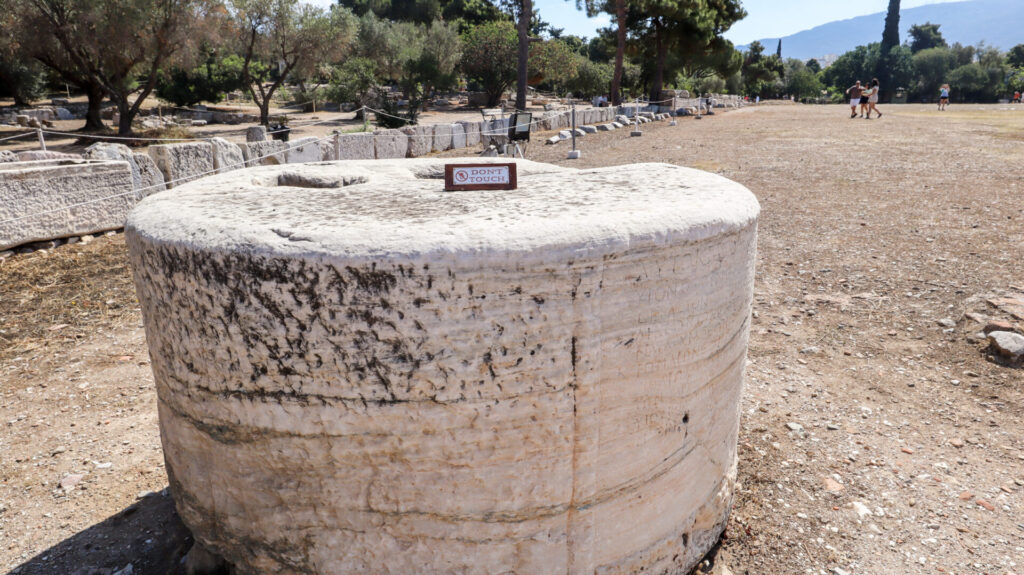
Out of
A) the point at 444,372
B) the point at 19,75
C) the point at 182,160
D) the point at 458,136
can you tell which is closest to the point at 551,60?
the point at 458,136

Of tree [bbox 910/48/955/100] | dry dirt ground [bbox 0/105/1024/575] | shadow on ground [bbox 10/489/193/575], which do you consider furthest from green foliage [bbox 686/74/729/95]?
shadow on ground [bbox 10/489/193/575]

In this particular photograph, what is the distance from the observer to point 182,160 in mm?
7980

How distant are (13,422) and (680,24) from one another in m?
27.9

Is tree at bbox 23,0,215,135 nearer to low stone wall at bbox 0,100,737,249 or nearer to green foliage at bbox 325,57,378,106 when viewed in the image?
low stone wall at bbox 0,100,737,249

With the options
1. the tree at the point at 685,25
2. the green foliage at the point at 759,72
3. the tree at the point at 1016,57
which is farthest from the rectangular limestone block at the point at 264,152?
the tree at the point at 1016,57

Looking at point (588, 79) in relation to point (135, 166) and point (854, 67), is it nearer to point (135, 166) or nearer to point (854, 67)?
point (135, 166)

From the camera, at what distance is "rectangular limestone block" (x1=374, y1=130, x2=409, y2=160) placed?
11984 mm

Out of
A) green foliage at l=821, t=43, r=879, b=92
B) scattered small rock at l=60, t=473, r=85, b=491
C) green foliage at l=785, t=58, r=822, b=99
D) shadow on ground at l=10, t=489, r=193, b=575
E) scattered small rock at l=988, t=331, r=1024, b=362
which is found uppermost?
green foliage at l=821, t=43, r=879, b=92

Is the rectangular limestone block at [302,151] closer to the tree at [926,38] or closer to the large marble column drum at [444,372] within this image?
the large marble column drum at [444,372]

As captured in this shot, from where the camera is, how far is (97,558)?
2.55 meters

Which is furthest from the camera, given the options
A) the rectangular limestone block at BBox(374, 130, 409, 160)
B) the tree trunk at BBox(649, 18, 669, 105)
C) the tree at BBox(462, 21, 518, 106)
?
the tree at BBox(462, 21, 518, 106)

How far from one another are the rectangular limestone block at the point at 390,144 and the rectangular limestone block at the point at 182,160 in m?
3.87

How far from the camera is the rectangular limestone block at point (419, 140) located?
43.0 ft

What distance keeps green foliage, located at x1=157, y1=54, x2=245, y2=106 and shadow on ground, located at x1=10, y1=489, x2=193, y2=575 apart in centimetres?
2461
